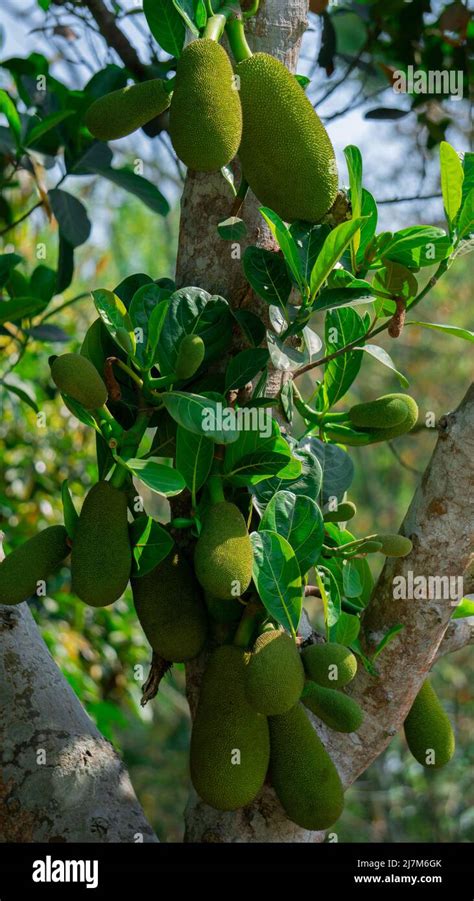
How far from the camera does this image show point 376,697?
0.88 m

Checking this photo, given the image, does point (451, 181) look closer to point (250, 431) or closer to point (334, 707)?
point (250, 431)

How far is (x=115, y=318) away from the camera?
75cm

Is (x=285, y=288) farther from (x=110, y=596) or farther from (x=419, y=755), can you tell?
(x=419, y=755)

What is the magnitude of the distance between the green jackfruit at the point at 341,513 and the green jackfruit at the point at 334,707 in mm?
168

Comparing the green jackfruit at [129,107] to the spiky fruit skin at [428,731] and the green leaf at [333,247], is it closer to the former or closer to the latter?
the green leaf at [333,247]

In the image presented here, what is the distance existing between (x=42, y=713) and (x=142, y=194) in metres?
0.68

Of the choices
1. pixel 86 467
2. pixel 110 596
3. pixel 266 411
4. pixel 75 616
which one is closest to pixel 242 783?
pixel 110 596

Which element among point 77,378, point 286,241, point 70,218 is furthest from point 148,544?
point 70,218

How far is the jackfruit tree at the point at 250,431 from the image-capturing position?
2.24 ft

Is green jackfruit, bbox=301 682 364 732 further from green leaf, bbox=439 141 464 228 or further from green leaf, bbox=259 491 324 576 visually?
green leaf, bbox=439 141 464 228

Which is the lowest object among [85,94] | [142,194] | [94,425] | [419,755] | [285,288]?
[419,755]

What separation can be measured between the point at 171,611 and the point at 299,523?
13cm

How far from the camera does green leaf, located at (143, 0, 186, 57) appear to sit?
2.51 feet

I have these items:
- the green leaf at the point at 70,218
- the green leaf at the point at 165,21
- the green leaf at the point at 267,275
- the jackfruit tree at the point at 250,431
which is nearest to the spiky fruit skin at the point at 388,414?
the jackfruit tree at the point at 250,431
